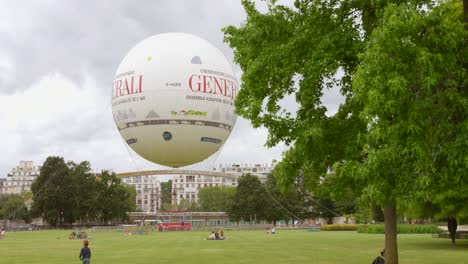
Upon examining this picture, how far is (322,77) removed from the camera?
58.2 feet

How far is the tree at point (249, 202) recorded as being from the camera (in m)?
119

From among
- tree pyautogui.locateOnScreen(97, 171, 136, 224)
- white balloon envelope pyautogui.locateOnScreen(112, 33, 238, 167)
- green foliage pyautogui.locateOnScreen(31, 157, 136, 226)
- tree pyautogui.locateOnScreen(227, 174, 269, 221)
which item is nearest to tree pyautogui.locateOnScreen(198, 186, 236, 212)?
tree pyautogui.locateOnScreen(97, 171, 136, 224)

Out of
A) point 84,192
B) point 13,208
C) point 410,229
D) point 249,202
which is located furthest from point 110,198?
point 410,229

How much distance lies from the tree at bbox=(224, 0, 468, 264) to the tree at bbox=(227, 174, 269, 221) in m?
99.5

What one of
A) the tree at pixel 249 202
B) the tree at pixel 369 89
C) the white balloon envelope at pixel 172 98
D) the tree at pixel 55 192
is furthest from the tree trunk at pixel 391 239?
the tree at pixel 55 192

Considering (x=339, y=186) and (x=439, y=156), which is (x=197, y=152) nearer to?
(x=339, y=186)

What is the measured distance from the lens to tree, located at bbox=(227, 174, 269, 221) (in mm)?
119312

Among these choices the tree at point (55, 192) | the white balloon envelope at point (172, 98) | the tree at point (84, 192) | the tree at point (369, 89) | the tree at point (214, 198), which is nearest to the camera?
the tree at point (369, 89)

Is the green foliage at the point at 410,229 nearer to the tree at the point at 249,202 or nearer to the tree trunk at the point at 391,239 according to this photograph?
the tree at the point at 249,202

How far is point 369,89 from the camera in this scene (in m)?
13.6

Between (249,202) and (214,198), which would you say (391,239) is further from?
(214,198)

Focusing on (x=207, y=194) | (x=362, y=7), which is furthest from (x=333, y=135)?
(x=207, y=194)

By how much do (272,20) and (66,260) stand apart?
58.4 feet

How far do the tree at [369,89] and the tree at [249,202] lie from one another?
99.5m
